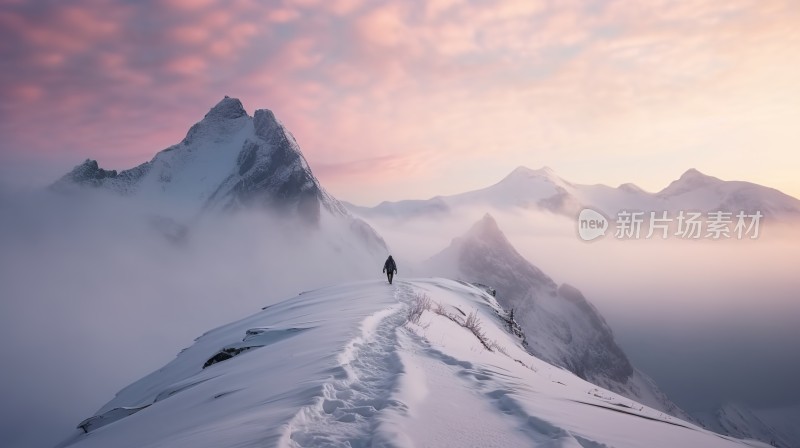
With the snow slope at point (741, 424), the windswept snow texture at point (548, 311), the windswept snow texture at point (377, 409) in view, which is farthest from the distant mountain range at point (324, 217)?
the windswept snow texture at point (377, 409)

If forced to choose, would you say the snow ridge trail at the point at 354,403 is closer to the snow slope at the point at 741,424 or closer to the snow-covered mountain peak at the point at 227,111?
the snow slope at the point at 741,424

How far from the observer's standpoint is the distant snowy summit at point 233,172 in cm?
16112

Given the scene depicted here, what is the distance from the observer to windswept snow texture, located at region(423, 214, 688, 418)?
369 ft

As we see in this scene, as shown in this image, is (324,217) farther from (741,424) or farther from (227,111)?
(741,424)

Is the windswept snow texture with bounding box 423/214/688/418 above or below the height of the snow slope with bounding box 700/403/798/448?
above

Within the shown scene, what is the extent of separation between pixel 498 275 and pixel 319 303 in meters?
117

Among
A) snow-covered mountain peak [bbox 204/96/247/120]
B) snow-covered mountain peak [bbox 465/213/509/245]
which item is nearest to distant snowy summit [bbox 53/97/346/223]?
snow-covered mountain peak [bbox 204/96/247/120]

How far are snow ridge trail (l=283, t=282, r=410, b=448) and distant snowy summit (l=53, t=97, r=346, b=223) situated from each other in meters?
157

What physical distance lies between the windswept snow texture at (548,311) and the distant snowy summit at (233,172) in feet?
212

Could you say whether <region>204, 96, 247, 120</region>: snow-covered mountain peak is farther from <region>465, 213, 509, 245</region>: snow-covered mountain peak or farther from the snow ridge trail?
the snow ridge trail

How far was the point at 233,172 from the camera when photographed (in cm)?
17725

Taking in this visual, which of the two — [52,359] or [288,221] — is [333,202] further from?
[52,359]

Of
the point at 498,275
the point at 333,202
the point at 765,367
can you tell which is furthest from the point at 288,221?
the point at 765,367

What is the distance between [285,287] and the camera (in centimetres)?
14362
